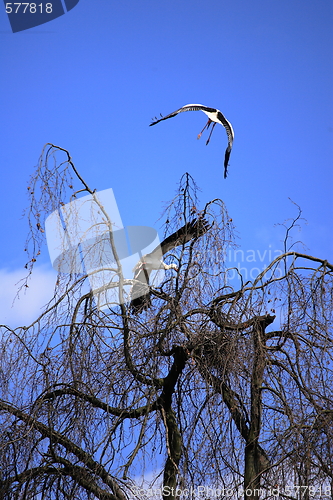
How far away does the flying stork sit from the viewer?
360cm

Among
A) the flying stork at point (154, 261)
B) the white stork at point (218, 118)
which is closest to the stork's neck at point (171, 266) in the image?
the flying stork at point (154, 261)

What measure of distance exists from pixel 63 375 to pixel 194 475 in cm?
98

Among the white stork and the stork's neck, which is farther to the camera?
the white stork

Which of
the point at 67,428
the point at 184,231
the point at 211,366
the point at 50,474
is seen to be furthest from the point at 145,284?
the point at 50,474

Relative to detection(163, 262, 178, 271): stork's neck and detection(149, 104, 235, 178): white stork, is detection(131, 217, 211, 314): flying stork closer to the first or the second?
detection(163, 262, 178, 271): stork's neck

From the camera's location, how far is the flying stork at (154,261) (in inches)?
142

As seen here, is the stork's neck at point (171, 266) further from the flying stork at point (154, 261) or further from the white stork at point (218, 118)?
the white stork at point (218, 118)

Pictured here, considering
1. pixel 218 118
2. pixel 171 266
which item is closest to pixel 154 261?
pixel 171 266

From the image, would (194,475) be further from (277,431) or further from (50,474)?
(50,474)

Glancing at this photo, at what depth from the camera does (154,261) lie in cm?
387

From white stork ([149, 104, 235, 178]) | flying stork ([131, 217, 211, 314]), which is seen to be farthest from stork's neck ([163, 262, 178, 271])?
white stork ([149, 104, 235, 178])

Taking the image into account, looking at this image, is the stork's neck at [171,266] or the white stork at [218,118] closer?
the stork's neck at [171,266]

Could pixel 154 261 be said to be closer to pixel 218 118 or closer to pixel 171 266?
pixel 171 266

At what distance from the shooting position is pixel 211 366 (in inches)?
133
